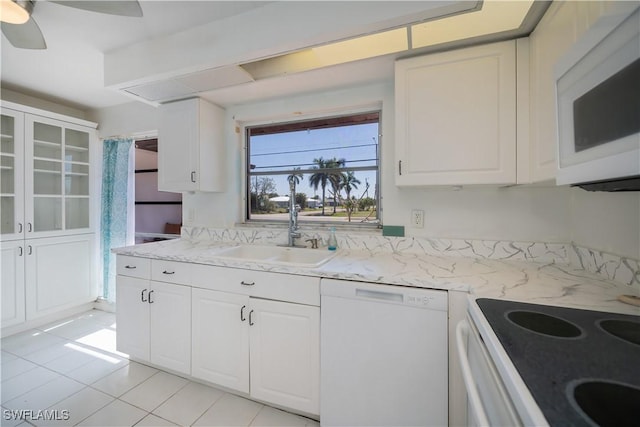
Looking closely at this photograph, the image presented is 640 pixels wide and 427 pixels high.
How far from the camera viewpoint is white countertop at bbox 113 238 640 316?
3.29 ft

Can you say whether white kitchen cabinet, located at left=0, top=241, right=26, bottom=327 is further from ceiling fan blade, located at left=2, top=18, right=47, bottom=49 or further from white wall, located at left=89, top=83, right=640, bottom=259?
ceiling fan blade, located at left=2, top=18, right=47, bottom=49

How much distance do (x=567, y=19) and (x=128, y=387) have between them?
3079 millimetres

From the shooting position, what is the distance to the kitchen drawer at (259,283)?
139 cm

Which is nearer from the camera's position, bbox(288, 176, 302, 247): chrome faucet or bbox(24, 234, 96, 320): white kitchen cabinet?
bbox(288, 176, 302, 247): chrome faucet

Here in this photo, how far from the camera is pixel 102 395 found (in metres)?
1.65

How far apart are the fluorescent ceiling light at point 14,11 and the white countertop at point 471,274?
140 centimetres

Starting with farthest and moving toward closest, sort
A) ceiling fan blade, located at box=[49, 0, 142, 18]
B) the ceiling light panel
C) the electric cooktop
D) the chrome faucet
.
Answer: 1. the chrome faucet
2. the ceiling light panel
3. ceiling fan blade, located at box=[49, 0, 142, 18]
4. the electric cooktop

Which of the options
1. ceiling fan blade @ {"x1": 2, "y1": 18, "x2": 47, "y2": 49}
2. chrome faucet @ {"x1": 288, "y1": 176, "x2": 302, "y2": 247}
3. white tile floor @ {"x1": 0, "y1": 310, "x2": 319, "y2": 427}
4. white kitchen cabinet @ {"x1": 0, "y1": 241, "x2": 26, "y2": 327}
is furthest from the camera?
white kitchen cabinet @ {"x1": 0, "y1": 241, "x2": 26, "y2": 327}

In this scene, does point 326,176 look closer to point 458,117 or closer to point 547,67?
point 458,117

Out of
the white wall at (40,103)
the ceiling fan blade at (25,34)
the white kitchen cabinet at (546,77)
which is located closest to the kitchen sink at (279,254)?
the white kitchen cabinet at (546,77)

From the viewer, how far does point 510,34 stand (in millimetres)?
1302

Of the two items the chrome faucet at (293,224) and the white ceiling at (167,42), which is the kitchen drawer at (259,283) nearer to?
the chrome faucet at (293,224)

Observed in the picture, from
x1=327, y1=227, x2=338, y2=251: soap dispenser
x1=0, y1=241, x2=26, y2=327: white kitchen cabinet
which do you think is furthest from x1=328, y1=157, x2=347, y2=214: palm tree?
x1=0, y1=241, x2=26, y2=327: white kitchen cabinet

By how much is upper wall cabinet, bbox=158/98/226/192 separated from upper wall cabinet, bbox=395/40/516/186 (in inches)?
61.8
